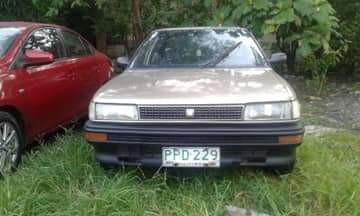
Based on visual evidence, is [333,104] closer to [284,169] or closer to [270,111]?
[284,169]

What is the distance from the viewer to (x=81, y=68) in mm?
6164

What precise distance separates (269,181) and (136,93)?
1253 millimetres

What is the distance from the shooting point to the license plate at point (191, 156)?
12.4ft

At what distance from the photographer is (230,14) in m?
6.48

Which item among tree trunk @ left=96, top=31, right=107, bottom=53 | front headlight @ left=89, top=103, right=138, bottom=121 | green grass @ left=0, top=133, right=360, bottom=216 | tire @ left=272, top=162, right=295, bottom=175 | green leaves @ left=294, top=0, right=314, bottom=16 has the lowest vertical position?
tree trunk @ left=96, top=31, right=107, bottom=53

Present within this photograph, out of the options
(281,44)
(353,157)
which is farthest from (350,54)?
(353,157)

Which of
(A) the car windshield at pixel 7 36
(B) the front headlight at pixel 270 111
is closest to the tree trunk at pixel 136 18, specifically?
(A) the car windshield at pixel 7 36

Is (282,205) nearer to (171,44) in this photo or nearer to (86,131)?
(86,131)

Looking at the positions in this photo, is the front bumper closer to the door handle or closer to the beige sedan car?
the beige sedan car

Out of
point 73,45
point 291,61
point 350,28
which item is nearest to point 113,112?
point 73,45

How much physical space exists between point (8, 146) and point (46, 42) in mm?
1531

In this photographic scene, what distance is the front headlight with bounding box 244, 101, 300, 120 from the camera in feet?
12.4

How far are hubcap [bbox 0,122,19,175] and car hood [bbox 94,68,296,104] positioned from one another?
0.97 m

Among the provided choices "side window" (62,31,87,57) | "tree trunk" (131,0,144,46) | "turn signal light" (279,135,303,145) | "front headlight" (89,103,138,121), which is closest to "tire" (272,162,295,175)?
"turn signal light" (279,135,303,145)
